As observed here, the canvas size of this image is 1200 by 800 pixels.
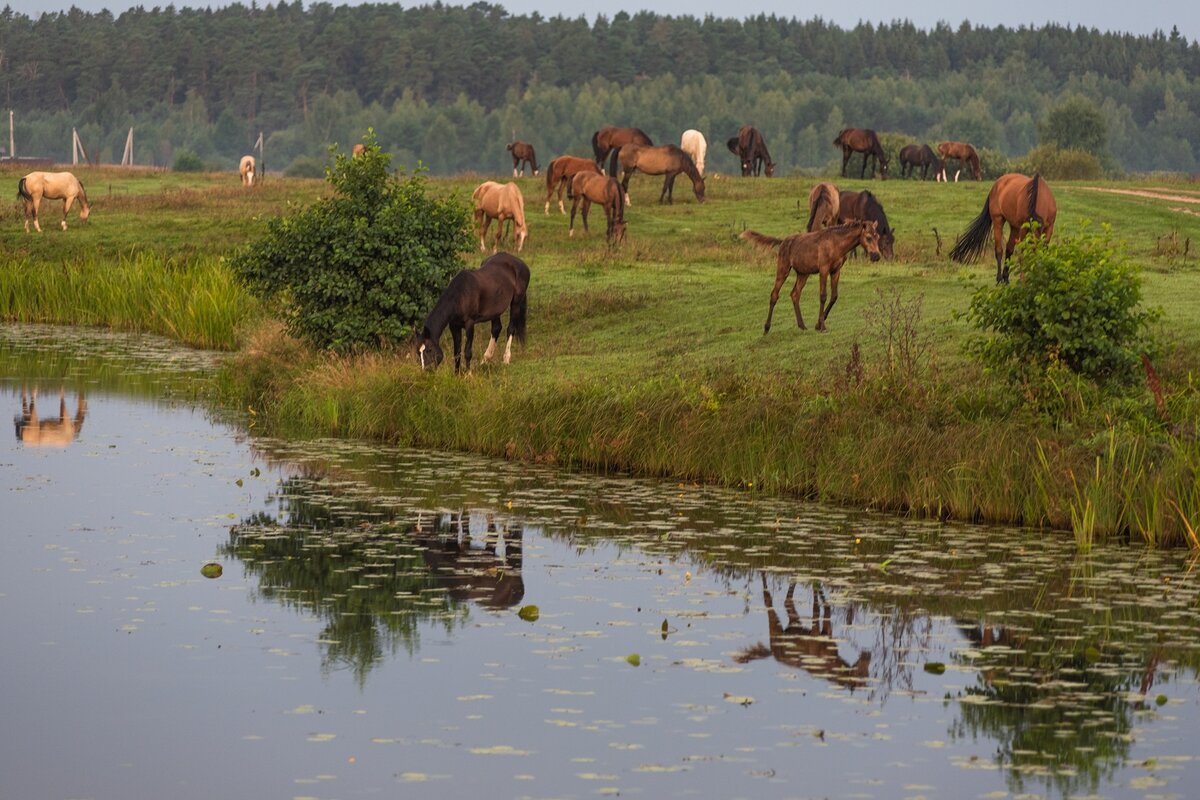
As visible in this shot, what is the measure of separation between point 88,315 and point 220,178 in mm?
24509

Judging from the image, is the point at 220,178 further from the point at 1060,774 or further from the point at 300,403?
the point at 1060,774

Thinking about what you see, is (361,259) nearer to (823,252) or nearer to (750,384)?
(823,252)

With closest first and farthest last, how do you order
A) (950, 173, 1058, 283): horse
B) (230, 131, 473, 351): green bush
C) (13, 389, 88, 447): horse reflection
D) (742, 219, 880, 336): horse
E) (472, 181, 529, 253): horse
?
→ (13, 389, 88, 447): horse reflection, (742, 219, 880, 336): horse, (950, 173, 1058, 283): horse, (230, 131, 473, 351): green bush, (472, 181, 529, 253): horse

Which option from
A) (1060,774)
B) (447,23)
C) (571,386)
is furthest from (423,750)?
(447,23)

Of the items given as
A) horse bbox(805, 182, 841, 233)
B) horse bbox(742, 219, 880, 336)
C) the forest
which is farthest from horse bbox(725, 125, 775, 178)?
the forest

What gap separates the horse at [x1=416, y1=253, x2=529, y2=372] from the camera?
24.0 metres

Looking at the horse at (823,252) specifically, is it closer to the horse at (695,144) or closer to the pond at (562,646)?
the pond at (562,646)

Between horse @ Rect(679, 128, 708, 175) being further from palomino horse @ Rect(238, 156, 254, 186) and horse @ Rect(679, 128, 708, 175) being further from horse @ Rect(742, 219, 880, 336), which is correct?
horse @ Rect(742, 219, 880, 336)

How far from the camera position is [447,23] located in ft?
651

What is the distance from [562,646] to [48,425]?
45.7 ft

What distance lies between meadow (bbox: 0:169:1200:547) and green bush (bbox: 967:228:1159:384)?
1.06 feet

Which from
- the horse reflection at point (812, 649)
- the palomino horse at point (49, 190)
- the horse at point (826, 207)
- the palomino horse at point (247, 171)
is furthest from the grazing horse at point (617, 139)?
the horse reflection at point (812, 649)

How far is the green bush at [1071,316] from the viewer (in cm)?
1866

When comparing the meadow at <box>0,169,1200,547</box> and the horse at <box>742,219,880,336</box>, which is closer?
the meadow at <box>0,169,1200,547</box>
